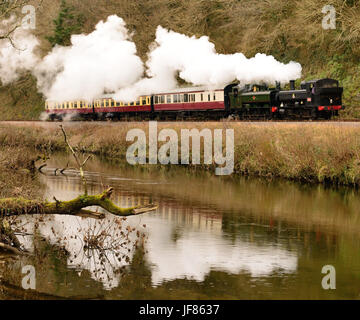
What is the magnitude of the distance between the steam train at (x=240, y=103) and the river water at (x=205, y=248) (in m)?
12.3

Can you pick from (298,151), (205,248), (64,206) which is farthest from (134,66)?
(64,206)

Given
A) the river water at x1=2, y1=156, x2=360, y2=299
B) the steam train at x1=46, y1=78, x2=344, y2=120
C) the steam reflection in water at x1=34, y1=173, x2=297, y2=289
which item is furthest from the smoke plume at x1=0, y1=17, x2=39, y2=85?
the steam reflection in water at x1=34, y1=173, x2=297, y2=289

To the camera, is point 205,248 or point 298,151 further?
point 298,151

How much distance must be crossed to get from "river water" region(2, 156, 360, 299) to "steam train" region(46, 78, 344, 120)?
40.3 feet

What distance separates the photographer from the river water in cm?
1384

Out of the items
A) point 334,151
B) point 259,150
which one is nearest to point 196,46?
point 259,150

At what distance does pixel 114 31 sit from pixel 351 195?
117 feet

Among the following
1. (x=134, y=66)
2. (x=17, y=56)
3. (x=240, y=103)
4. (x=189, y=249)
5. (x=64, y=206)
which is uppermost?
(x=17, y=56)

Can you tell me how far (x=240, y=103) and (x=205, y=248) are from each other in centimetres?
2507

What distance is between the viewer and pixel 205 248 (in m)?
17.2

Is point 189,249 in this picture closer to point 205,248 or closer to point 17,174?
point 205,248

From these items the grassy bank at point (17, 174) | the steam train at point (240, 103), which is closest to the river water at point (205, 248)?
the grassy bank at point (17, 174)

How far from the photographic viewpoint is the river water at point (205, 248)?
545 inches

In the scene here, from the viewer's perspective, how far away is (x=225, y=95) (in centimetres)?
4228
